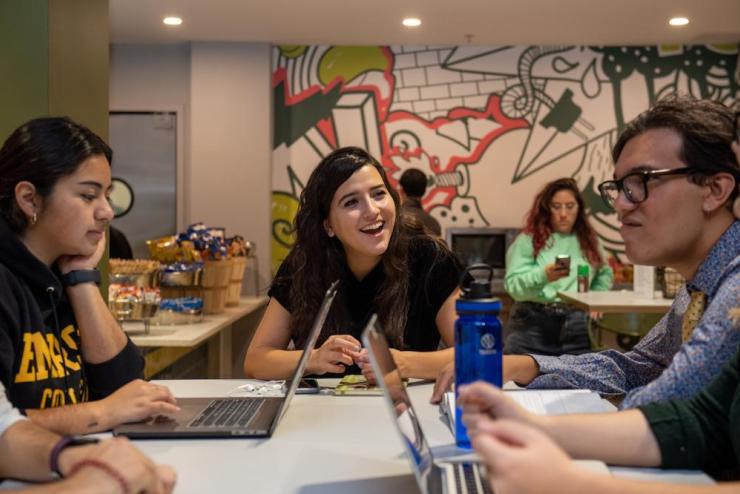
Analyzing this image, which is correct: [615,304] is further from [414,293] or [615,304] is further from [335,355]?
[335,355]

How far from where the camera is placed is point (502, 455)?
866 mm

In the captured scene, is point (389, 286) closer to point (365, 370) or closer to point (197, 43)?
point (365, 370)

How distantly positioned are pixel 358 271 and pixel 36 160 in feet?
3.48

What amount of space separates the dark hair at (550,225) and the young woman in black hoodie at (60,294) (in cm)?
321

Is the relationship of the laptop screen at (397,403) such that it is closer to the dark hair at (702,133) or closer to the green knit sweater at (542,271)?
the dark hair at (702,133)

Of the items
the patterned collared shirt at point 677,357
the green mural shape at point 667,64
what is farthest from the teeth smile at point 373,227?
the green mural shape at point 667,64

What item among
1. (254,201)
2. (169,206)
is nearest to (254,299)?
(254,201)

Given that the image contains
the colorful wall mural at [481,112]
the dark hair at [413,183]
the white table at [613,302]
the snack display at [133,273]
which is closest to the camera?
the snack display at [133,273]

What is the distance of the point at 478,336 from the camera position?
1223 millimetres

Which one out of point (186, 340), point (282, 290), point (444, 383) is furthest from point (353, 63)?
point (444, 383)

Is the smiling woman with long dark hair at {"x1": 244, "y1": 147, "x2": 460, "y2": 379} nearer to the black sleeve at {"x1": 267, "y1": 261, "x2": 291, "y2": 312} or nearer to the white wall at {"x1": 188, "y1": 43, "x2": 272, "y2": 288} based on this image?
the black sleeve at {"x1": 267, "y1": 261, "x2": 291, "y2": 312}

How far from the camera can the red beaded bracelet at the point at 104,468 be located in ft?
3.39

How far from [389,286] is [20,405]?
44.4 inches

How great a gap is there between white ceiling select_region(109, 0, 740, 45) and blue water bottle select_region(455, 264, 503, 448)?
173 inches
